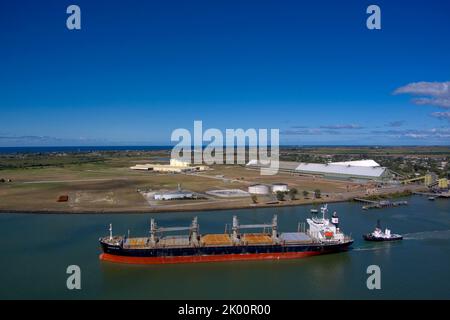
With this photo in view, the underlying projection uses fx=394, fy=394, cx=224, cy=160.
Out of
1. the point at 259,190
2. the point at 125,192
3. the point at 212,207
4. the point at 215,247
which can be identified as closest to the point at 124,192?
the point at 125,192

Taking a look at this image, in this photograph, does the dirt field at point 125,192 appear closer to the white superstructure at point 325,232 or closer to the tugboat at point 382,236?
the white superstructure at point 325,232

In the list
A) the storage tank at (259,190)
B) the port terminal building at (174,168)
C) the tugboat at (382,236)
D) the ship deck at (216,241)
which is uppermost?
the port terminal building at (174,168)

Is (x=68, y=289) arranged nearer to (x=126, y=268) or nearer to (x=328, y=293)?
(x=126, y=268)

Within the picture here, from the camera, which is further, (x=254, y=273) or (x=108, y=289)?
(x=254, y=273)

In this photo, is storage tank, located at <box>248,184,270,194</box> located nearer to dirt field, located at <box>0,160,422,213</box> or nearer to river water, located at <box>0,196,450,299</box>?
dirt field, located at <box>0,160,422,213</box>

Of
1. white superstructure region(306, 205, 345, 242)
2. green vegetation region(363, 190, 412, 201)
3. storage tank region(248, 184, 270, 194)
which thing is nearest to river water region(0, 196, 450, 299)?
white superstructure region(306, 205, 345, 242)

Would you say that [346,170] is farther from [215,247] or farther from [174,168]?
[215,247]

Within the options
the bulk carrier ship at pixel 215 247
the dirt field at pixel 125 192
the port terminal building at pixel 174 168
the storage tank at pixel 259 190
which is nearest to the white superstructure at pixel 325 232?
the bulk carrier ship at pixel 215 247

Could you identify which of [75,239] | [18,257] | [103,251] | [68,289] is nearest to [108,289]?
[68,289]
